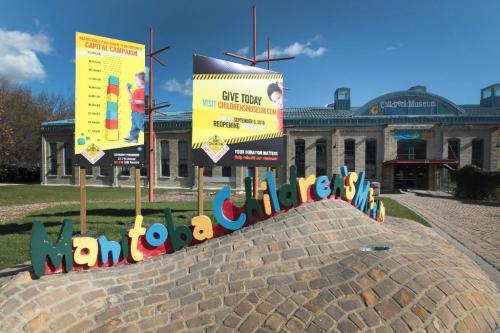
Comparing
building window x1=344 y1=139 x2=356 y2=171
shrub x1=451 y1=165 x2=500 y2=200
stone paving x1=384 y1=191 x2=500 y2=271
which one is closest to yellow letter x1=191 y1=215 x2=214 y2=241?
stone paving x1=384 y1=191 x2=500 y2=271

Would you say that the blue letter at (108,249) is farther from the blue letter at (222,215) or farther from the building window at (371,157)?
the building window at (371,157)

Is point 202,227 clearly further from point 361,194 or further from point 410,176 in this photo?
point 410,176

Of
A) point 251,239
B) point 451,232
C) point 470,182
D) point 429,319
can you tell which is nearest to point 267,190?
point 251,239

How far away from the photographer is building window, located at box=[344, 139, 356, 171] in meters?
31.8

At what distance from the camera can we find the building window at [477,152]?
98.8 feet

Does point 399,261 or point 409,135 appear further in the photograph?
point 409,135

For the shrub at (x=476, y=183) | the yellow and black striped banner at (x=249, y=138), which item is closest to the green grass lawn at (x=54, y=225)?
the yellow and black striped banner at (x=249, y=138)

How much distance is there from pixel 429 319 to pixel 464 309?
0.55 meters

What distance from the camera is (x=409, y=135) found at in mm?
30906

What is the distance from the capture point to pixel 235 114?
8547 millimetres

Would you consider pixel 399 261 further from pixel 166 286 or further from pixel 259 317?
pixel 166 286

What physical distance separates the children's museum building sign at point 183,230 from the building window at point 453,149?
92.8 ft

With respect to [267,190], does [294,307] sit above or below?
below

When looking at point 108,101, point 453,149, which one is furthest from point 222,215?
point 453,149
